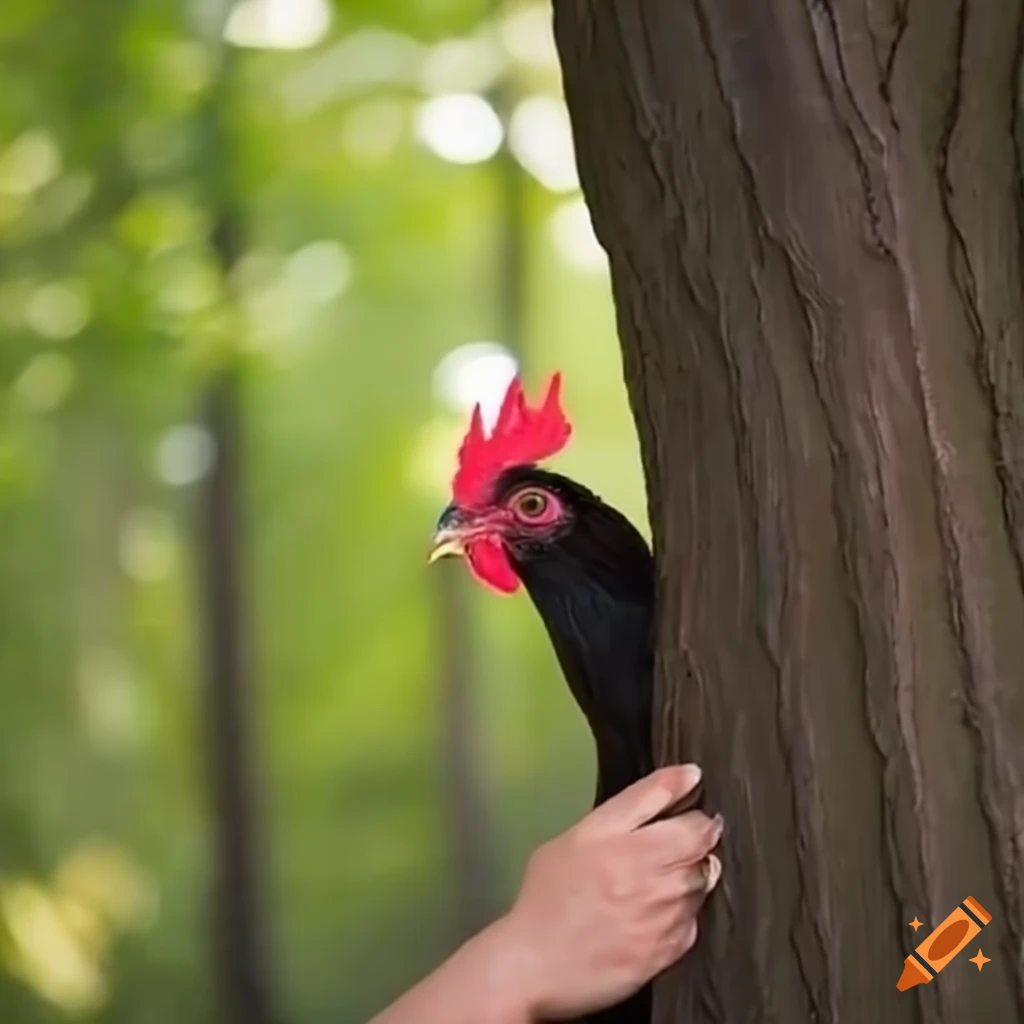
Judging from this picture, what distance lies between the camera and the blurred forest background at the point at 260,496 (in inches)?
58.0

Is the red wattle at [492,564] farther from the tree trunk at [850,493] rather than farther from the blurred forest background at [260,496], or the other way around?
the blurred forest background at [260,496]

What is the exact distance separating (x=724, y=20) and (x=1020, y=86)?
0.16m

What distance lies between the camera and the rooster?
818mm

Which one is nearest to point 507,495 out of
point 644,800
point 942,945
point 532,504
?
point 532,504

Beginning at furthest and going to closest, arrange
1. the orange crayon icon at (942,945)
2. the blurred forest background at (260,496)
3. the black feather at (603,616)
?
1. the blurred forest background at (260,496)
2. the black feather at (603,616)
3. the orange crayon icon at (942,945)

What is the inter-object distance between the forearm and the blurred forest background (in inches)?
27.1

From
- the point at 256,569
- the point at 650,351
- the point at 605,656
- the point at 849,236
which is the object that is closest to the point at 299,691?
→ the point at 256,569

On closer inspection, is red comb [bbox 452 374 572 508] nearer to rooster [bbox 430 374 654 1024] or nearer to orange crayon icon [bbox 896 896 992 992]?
rooster [bbox 430 374 654 1024]

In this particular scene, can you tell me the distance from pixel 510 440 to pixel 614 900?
316mm

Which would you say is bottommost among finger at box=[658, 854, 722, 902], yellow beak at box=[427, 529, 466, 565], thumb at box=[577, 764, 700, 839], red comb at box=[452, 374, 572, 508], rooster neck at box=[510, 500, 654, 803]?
finger at box=[658, 854, 722, 902]

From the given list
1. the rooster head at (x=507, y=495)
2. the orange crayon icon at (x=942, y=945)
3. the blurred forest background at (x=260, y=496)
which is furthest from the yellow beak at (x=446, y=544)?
the blurred forest background at (x=260, y=496)

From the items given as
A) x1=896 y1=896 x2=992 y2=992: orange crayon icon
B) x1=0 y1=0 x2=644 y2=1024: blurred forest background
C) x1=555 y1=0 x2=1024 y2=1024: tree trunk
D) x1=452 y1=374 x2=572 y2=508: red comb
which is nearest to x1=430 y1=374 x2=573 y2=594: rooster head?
x1=452 y1=374 x2=572 y2=508: red comb

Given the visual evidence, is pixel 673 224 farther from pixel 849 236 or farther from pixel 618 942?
pixel 618 942

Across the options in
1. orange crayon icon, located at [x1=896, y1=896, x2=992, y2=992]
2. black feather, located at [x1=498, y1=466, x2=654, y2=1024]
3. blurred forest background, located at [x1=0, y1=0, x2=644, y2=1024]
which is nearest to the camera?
orange crayon icon, located at [x1=896, y1=896, x2=992, y2=992]
